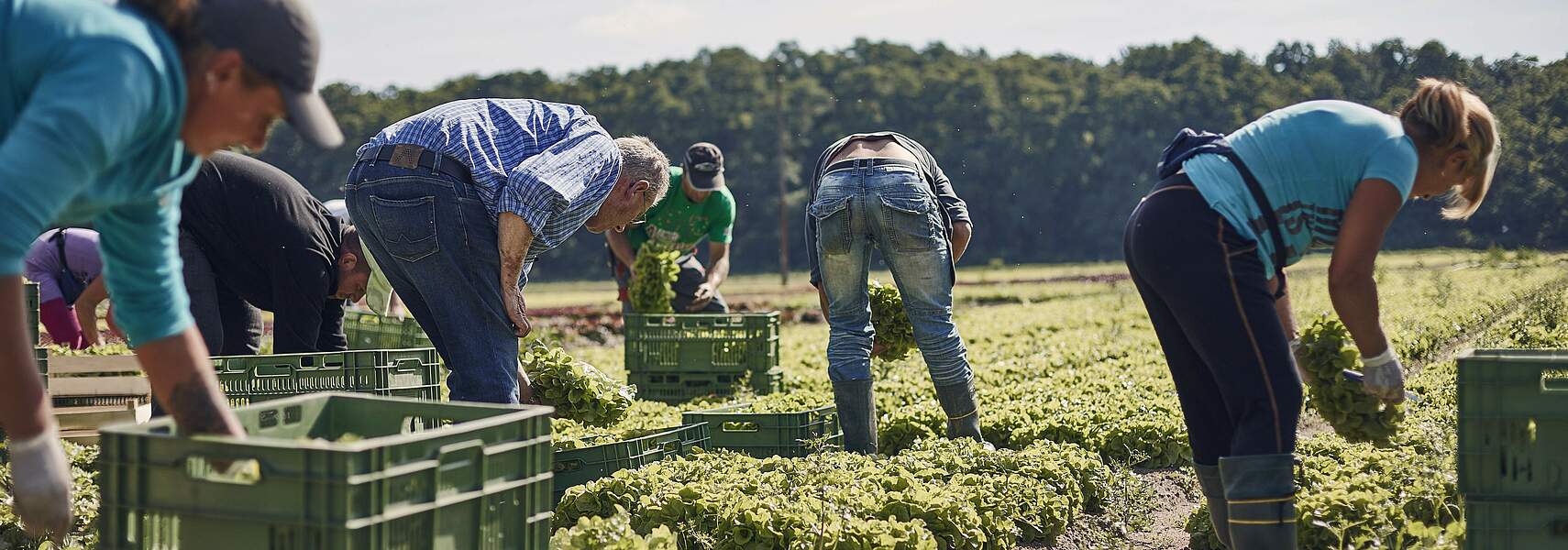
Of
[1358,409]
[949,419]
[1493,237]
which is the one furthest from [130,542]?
[1493,237]

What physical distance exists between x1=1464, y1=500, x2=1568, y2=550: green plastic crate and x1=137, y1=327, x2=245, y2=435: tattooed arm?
2891 millimetres

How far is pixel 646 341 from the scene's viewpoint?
25.4 ft

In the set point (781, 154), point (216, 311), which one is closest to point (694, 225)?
point (216, 311)

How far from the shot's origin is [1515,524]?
10.3 feet

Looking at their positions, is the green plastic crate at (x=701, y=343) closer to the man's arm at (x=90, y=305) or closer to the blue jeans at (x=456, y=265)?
the man's arm at (x=90, y=305)

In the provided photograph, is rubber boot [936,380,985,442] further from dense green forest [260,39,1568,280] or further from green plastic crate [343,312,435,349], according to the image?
dense green forest [260,39,1568,280]

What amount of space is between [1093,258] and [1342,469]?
52.4 meters

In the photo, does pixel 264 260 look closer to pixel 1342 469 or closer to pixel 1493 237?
pixel 1342 469

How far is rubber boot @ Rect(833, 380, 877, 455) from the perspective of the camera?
5531 mm

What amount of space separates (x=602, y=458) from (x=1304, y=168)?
8.39ft

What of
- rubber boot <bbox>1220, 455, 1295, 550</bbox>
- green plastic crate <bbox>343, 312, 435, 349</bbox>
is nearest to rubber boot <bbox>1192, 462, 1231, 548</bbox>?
rubber boot <bbox>1220, 455, 1295, 550</bbox>

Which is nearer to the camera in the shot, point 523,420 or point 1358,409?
point 523,420

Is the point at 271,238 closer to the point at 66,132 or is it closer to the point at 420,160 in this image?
the point at 420,160

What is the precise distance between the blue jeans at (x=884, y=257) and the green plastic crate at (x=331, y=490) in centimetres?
278
